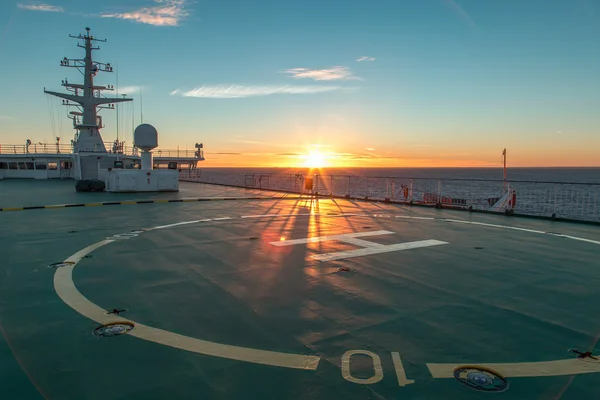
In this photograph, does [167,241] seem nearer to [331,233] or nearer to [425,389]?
[331,233]

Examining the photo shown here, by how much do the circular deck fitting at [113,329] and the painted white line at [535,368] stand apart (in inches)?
111

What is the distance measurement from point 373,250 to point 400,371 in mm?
4392

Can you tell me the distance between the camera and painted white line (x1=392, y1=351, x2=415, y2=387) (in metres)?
2.82

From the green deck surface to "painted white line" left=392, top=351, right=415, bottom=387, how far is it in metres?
0.05

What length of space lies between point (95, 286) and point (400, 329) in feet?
12.8

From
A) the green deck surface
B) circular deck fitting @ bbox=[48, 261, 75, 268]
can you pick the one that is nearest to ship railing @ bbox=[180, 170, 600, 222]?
the green deck surface

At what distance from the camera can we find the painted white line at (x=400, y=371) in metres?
2.82

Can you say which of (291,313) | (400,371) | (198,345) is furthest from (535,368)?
(198,345)

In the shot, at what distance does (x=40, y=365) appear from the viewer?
9.97ft

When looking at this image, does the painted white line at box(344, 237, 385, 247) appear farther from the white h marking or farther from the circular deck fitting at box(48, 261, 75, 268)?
the circular deck fitting at box(48, 261, 75, 268)

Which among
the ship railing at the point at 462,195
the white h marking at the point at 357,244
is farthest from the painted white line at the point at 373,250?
the ship railing at the point at 462,195

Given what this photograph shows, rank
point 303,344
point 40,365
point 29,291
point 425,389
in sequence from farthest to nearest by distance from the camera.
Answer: point 29,291, point 303,344, point 40,365, point 425,389

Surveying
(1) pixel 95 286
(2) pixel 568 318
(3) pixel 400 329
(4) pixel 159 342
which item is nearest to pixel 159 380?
(4) pixel 159 342

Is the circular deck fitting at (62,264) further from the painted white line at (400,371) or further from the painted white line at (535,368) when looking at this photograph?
the painted white line at (535,368)
